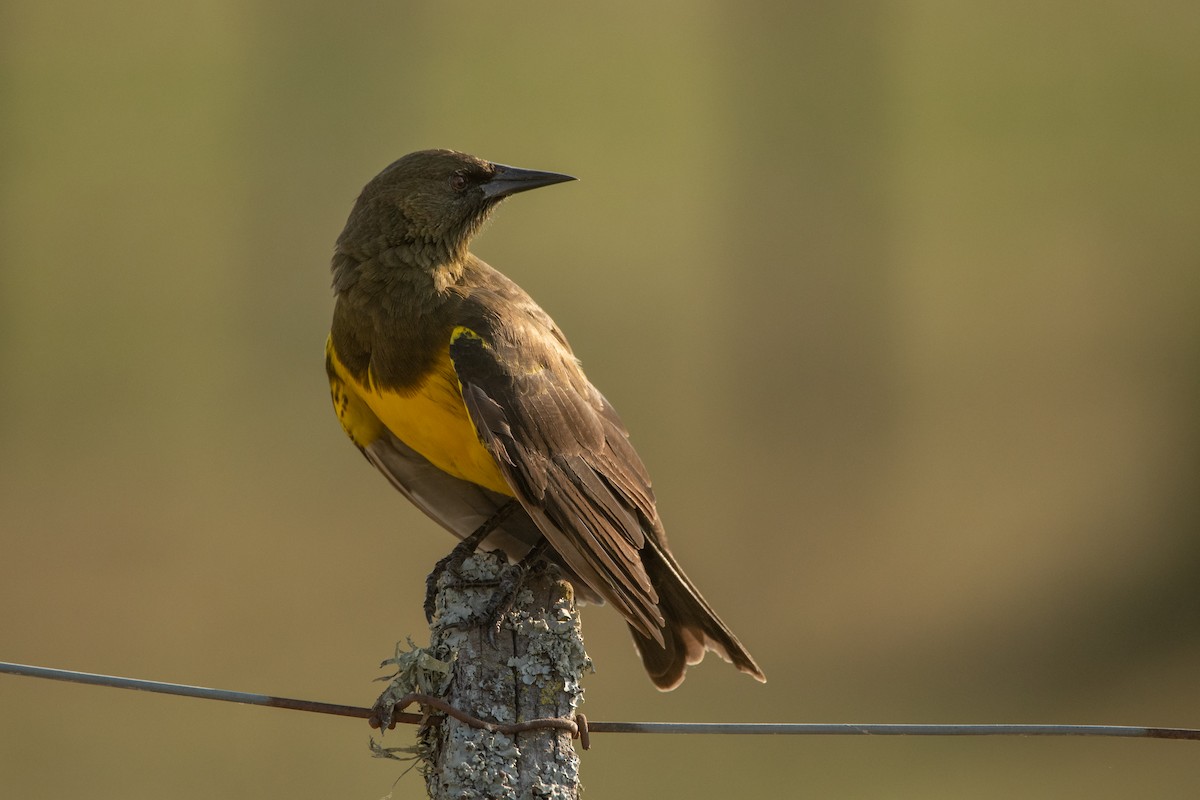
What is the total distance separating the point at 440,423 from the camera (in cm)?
455

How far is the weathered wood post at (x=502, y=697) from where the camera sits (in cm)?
319

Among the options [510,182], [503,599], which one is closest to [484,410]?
[510,182]

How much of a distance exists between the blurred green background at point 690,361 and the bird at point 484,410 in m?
2.63

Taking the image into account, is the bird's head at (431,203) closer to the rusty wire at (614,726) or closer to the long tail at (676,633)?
the long tail at (676,633)

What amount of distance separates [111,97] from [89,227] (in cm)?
293

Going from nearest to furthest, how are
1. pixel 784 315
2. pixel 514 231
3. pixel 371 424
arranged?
pixel 371 424 → pixel 784 315 → pixel 514 231

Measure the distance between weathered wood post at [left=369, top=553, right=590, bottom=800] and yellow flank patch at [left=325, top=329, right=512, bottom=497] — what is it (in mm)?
1074

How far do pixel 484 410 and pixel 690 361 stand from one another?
57.3 ft

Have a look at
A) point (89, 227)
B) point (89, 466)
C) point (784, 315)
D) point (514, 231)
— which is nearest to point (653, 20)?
point (514, 231)

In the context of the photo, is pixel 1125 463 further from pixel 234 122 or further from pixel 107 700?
pixel 234 122

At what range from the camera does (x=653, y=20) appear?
100ft

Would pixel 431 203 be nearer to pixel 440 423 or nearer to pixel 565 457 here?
pixel 440 423

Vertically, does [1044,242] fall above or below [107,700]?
above

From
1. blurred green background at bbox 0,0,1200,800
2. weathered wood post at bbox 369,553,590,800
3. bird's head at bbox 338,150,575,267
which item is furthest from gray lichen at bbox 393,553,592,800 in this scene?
blurred green background at bbox 0,0,1200,800
